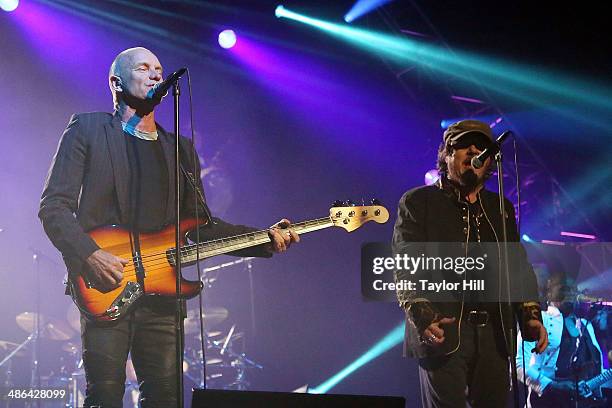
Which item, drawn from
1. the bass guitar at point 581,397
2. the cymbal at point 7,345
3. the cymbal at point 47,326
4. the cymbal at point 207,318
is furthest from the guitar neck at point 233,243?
the bass guitar at point 581,397

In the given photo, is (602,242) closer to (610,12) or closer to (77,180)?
(610,12)

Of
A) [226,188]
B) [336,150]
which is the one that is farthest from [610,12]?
[226,188]

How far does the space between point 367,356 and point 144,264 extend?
3.30 m

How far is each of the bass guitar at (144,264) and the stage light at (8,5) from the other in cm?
290

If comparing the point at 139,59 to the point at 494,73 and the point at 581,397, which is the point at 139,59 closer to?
the point at 494,73

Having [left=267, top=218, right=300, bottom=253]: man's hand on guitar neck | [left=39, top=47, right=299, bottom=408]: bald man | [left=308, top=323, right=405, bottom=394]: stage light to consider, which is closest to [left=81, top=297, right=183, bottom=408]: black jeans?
[left=39, top=47, right=299, bottom=408]: bald man

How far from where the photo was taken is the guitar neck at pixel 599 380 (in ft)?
22.2

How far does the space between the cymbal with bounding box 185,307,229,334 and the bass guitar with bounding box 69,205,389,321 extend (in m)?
2.09

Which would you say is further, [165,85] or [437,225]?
[437,225]

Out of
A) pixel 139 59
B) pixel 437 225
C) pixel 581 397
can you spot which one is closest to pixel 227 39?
pixel 139 59

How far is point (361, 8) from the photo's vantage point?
726 cm

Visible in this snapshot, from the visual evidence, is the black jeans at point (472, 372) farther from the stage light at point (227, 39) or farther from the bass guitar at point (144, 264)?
the stage light at point (227, 39)

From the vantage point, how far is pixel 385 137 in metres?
7.16

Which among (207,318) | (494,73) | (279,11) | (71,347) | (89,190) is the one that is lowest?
(71,347)
